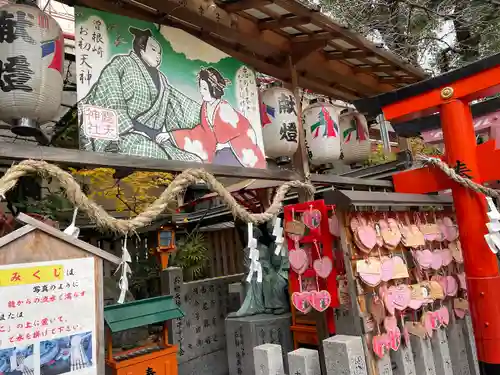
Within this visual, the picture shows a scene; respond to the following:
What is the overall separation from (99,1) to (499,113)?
607 centimetres

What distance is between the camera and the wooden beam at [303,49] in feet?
16.4

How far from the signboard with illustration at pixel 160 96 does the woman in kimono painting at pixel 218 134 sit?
0.03 feet

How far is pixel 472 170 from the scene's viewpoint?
469 centimetres

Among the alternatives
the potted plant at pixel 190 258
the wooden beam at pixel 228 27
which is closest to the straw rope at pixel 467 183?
the wooden beam at pixel 228 27

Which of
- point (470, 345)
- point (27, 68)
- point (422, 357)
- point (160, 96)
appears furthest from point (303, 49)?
point (470, 345)

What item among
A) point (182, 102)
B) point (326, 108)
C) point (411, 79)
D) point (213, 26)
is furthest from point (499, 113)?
point (182, 102)

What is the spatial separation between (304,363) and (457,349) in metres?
2.61

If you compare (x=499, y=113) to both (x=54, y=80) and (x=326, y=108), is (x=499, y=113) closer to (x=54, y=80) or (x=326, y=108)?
(x=326, y=108)

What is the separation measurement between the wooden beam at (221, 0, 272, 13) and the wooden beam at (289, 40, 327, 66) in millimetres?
1100

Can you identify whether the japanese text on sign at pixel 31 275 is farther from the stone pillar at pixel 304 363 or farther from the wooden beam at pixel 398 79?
the wooden beam at pixel 398 79

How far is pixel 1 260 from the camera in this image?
90.0 inches

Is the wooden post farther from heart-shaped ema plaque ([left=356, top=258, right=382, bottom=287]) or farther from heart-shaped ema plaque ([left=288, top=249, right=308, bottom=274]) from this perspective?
heart-shaped ema plaque ([left=288, top=249, right=308, bottom=274])

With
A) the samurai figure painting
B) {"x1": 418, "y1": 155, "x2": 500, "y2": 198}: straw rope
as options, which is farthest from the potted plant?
{"x1": 418, "y1": 155, "x2": 500, "y2": 198}: straw rope

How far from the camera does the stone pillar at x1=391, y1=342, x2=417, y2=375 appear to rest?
386cm
